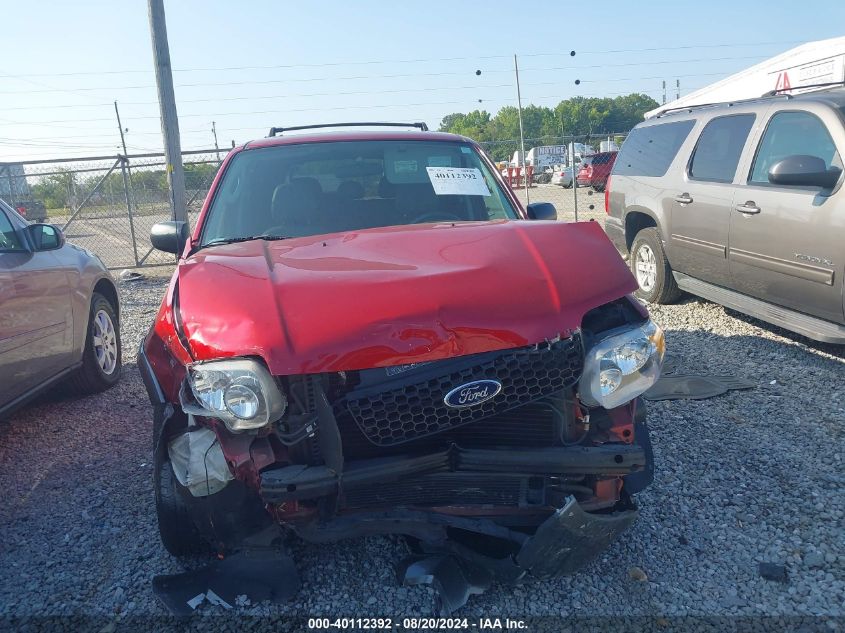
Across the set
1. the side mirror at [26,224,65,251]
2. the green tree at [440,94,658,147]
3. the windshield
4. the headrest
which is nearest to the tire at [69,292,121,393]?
the side mirror at [26,224,65,251]

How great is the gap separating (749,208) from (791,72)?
10903mm

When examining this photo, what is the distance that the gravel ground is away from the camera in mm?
2604

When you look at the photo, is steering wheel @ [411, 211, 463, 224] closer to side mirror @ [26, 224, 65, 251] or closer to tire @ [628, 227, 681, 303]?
side mirror @ [26, 224, 65, 251]

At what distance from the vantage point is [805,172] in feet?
15.8

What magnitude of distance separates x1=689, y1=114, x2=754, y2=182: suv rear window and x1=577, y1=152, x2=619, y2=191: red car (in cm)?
1716

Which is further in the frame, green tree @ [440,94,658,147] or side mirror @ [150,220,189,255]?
green tree @ [440,94,658,147]

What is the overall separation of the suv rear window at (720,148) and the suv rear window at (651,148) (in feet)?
1.09

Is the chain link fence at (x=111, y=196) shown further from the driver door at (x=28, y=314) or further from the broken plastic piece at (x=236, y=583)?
the broken plastic piece at (x=236, y=583)

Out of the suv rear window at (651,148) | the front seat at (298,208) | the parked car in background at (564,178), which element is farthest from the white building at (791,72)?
the parked car in background at (564,178)

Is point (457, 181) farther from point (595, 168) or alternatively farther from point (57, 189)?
point (595, 168)

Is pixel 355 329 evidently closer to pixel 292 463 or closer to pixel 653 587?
pixel 292 463

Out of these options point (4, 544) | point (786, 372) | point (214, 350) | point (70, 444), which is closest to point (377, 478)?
point (214, 350)

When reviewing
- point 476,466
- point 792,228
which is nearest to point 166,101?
point 792,228

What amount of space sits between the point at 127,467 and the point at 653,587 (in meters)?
2.94
